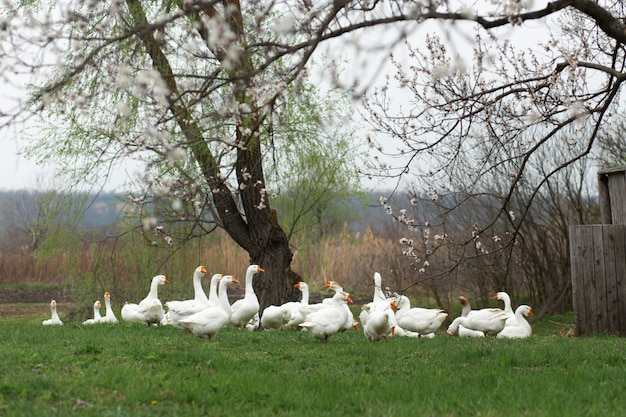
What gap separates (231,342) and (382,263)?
16130 mm

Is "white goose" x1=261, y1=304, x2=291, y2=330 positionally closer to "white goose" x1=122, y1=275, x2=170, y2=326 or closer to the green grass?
"white goose" x1=122, y1=275, x2=170, y2=326

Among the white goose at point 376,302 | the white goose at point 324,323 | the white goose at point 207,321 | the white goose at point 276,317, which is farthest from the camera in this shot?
the white goose at point 276,317

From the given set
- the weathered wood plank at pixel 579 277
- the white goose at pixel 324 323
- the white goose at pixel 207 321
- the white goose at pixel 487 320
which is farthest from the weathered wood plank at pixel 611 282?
the white goose at pixel 207 321

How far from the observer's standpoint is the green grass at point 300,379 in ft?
19.3

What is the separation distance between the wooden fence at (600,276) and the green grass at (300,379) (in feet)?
11.2

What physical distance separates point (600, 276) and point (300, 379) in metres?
8.59

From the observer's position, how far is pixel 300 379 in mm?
7125

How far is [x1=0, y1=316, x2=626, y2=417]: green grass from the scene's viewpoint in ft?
19.3

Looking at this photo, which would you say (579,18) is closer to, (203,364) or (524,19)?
(524,19)

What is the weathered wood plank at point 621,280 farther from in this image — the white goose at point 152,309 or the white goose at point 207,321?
the white goose at point 152,309

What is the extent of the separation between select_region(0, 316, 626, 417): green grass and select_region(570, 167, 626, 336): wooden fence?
3.43 meters

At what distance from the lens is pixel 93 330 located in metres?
12.2

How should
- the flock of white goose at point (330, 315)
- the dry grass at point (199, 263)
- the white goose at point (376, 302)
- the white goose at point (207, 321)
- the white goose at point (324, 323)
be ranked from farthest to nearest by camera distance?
the dry grass at point (199, 263) < the white goose at point (376, 302) < the flock of white goose at point (330, 315) < the white goose at point (324, 323) < the white goose at point (207, 321)

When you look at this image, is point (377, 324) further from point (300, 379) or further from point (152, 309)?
point (152, 309)
